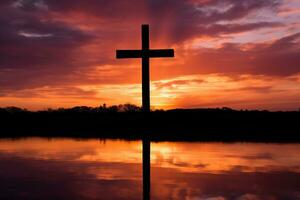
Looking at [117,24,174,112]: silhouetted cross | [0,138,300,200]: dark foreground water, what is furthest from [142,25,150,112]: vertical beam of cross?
[0,138,300,200]: dark foreground water

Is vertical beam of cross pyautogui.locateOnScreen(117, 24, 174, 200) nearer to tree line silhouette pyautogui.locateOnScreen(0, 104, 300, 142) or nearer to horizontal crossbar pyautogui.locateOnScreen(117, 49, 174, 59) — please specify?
horizontal crossbar pyautogui.locateOnScreen(117, 49, 174, 59)

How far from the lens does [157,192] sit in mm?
9695

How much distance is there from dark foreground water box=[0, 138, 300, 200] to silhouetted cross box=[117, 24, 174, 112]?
2.23 meters

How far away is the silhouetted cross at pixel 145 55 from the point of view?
1128 centimetres

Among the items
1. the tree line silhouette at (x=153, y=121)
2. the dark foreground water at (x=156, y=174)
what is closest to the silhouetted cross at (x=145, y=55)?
the dark foreground water at (x=156, y=174)

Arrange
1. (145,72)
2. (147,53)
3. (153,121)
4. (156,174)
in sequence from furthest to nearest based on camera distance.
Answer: (153,121) < (147,53) < (156,174) < (145,72)

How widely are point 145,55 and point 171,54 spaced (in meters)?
0.94

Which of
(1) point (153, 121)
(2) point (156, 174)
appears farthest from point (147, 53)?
(1) point (153, 121)

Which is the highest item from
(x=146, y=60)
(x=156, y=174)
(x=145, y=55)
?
(x=145, y=55)

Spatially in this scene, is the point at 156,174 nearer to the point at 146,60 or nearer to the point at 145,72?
the point at 145,72

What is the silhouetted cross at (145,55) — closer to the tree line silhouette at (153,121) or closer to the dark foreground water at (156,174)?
the dark foreground water at (156,174)

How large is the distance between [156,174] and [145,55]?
3348 millimetres

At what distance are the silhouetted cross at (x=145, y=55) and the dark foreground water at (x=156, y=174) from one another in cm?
223

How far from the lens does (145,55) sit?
12.1m
